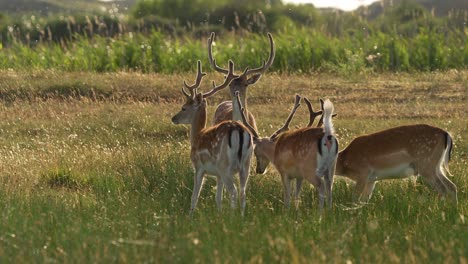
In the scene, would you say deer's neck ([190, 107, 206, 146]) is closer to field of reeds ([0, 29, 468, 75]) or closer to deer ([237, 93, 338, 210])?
deer ([237, 93, 338, 210])

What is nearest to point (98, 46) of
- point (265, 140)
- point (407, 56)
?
point (407, 56)

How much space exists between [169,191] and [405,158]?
2.04m

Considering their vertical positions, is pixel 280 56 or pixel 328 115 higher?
pixel 328 115

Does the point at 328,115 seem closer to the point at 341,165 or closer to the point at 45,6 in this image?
the point at 341,165

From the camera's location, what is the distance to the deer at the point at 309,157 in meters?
8.33

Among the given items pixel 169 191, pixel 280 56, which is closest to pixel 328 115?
pixel 169 191

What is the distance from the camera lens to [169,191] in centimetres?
920

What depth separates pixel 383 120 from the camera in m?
14.9

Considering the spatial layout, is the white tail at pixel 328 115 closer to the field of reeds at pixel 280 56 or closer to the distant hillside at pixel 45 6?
the field of reeds at pixel 280 56

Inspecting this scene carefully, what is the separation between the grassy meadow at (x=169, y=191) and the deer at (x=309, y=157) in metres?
0.20

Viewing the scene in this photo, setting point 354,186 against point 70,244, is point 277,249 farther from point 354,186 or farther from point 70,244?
point 354,186

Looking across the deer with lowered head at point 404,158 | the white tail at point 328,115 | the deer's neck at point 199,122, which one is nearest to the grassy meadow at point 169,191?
the deer with lowered head at point 404,158

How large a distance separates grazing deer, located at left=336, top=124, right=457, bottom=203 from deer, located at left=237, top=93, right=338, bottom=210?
49 centimetres

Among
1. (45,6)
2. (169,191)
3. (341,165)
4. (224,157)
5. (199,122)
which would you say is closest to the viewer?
(224,157)
